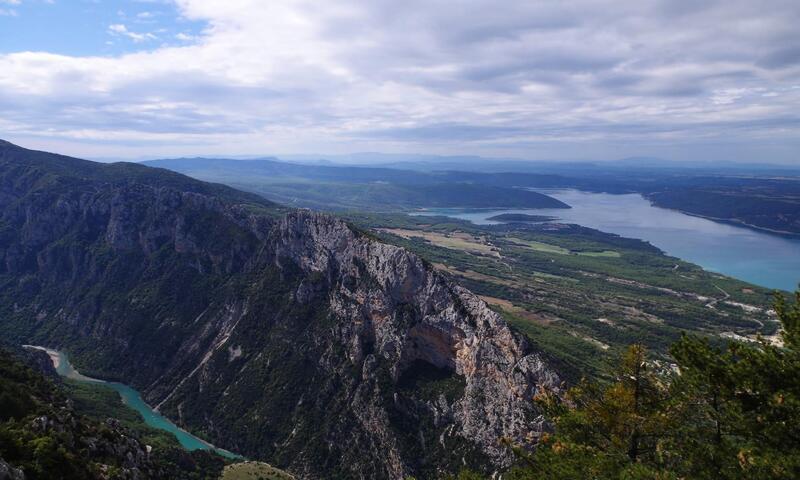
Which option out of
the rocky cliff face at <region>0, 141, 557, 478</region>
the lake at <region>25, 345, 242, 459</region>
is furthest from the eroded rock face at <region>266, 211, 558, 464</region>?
the lake at <region>25, 345, 242, 459</region>

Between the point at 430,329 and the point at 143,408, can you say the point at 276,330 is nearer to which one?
the point at 143,408

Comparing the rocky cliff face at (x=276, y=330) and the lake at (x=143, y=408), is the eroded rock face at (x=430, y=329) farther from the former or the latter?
the lake at (x=143, y=408)

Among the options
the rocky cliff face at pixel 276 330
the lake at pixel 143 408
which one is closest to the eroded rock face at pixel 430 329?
the rocky cliff face at pixel 276 330

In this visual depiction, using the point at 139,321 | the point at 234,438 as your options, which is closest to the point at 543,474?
the point at 234,438

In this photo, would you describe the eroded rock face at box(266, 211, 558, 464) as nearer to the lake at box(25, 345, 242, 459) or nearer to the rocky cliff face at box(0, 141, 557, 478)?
the rocky cliff face at box(0, 141, 557, 478)

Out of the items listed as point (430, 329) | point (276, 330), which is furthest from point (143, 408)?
point (430, 329)
